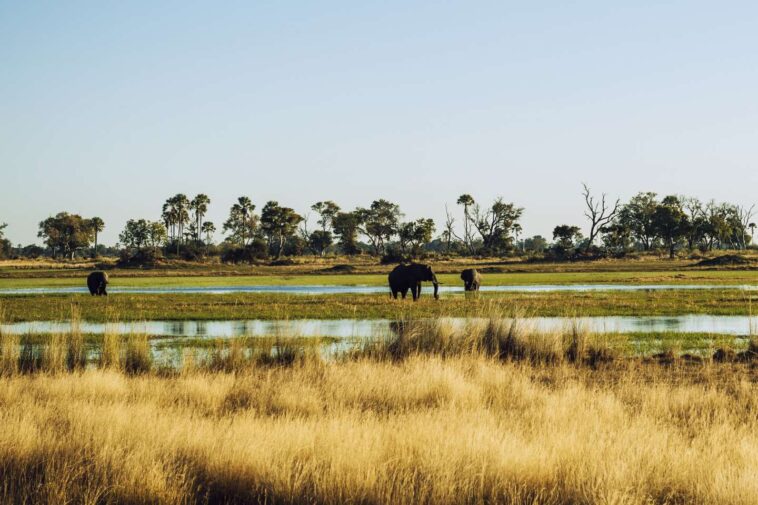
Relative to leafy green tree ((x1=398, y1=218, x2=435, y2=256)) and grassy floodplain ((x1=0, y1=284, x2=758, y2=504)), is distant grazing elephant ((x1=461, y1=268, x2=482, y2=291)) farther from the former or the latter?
leafy green tree ((x1=398, y1=218, x2=435, y2=256))

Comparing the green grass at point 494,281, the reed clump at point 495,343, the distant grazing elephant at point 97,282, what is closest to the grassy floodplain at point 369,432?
the reed clump at point 495,343

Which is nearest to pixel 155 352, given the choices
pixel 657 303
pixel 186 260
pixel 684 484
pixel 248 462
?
pixel 248 462

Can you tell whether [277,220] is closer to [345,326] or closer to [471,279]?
[471,279]

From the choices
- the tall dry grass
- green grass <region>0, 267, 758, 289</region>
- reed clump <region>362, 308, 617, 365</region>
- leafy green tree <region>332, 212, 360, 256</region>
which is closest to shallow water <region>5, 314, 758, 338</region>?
reed clump <region>362, 308, 617, 365</region>

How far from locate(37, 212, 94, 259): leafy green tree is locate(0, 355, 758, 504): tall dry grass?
14280 centimetres

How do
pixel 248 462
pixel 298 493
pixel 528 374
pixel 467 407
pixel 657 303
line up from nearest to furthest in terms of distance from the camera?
1. pixel 298 493
2. pixel 248 462
3. pixel 467 407
4. pixel 528 374
5. pixel 657 303

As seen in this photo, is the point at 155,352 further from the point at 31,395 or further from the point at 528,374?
the point at 528,374

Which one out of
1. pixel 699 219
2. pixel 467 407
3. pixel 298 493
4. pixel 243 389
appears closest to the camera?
pixel 298 493

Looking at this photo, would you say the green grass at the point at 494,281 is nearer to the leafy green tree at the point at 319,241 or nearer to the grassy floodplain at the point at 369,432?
the grassy floodplain at the point at 369,432

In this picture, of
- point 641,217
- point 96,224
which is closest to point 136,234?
point 96,224

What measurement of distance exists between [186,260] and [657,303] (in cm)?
7848

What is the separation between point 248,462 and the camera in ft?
24.7

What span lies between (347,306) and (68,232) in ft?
418

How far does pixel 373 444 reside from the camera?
7.94m
